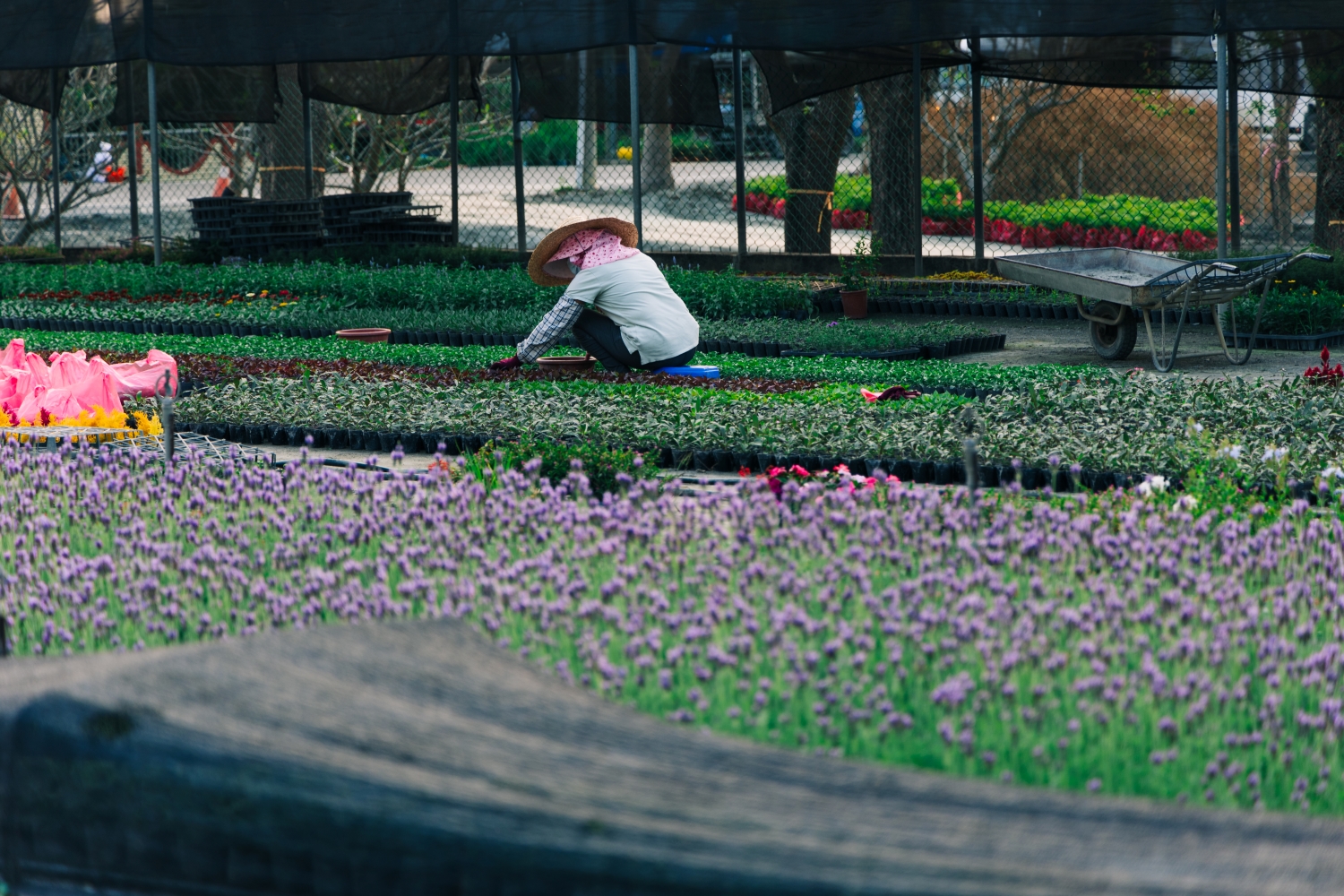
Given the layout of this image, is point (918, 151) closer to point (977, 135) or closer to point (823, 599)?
point (977, 135)

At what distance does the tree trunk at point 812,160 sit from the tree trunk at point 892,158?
0.35m

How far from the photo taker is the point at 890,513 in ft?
17.0

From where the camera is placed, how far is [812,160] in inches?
704

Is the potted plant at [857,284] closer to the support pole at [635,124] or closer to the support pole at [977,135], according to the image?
the support pole at [977,135]

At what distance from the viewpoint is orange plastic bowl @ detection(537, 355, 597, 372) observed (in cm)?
1025

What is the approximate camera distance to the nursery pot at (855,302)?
47.2ft

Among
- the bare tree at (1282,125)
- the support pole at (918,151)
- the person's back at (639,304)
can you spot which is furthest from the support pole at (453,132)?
the bare tree at (1282,125)

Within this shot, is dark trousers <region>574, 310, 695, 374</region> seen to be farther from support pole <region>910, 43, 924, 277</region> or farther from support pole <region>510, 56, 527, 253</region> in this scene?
support pole <region>510, 56, 527, 253</region>

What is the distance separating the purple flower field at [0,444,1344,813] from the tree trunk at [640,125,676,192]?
15.8m

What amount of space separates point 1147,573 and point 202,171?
27.2m

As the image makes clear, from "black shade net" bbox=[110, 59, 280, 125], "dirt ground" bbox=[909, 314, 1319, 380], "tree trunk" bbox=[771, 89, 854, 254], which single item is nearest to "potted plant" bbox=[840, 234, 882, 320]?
"dirt ground" bbox=[909, 314, 1319, 380]

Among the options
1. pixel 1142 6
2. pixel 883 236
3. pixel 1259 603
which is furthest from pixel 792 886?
pixel 883 236

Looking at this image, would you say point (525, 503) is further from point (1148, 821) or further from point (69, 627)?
point (1148, 821)

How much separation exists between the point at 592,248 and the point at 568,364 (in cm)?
85
